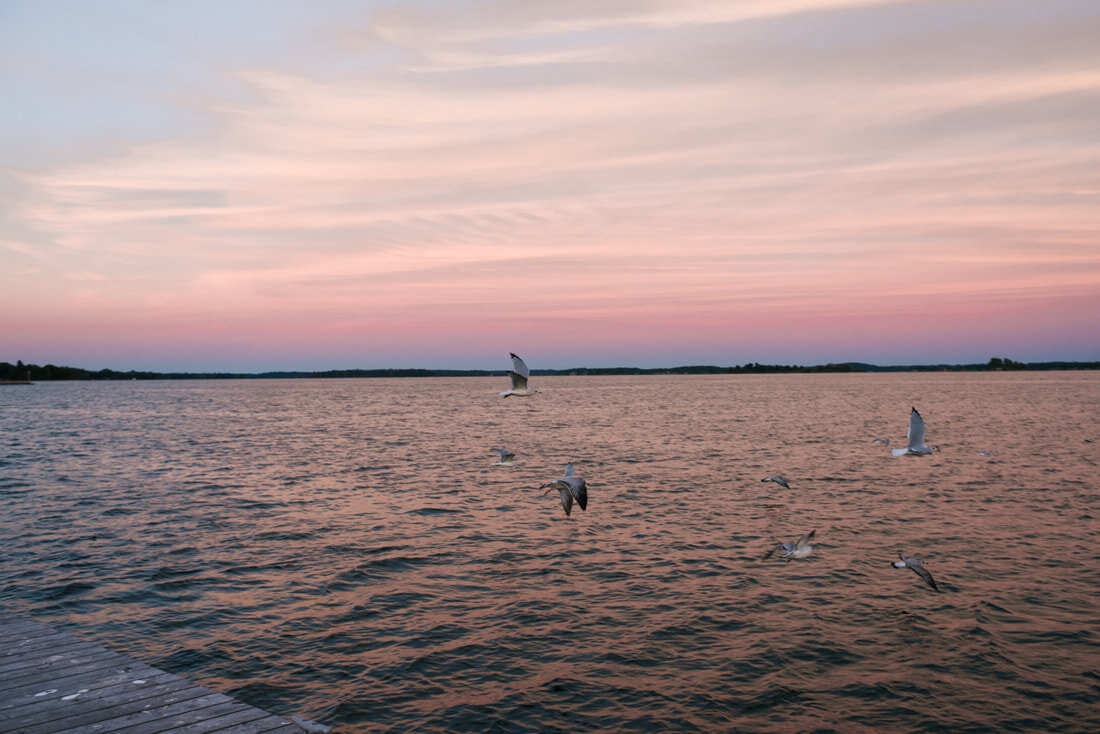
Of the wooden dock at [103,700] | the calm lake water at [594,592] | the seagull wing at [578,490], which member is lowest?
the calm lake water at [594,592]

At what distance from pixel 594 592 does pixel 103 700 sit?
932cm

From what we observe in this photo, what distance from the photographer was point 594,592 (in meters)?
15.1

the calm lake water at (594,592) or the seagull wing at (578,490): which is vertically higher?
the seagull wing at (578,490)

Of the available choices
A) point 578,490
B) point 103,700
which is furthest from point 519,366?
point 103,700

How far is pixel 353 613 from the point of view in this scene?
14.0m

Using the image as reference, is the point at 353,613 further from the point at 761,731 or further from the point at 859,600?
the point at 859,600

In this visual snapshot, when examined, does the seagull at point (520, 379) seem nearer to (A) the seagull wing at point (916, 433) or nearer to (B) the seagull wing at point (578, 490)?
(B) the seagull wing at point (578, 490)

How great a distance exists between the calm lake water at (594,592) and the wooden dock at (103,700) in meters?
1.62

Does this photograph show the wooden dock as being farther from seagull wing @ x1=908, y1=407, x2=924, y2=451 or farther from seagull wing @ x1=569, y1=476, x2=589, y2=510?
seagull wing @ x1=908, y1=407, x2=924, y2=451

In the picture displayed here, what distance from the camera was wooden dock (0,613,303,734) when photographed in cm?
771

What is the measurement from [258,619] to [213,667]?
7.66 ft

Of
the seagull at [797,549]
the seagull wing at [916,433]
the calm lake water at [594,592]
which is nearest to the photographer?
the calm lake water at [594,592]

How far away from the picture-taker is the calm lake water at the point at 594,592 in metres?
A: 10.3

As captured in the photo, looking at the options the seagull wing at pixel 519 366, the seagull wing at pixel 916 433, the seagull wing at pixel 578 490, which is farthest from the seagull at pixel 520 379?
the seagull wing at pixel 916 433
